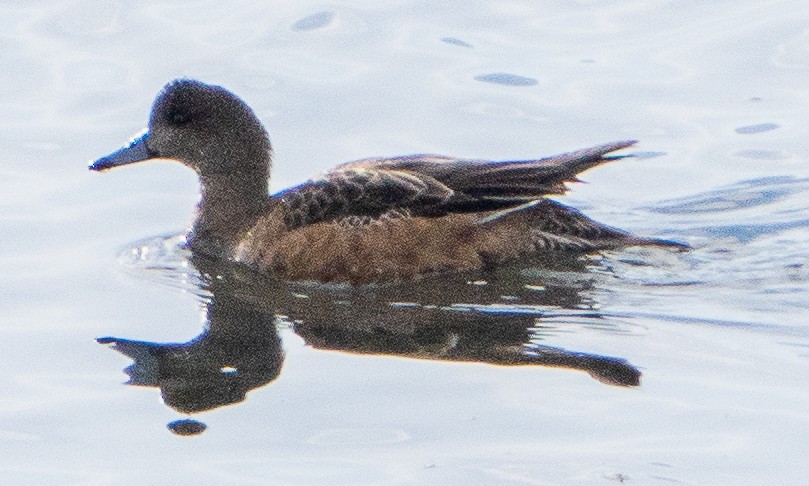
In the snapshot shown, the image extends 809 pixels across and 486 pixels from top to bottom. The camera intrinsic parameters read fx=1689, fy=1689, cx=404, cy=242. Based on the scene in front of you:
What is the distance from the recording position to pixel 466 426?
23.0 ft

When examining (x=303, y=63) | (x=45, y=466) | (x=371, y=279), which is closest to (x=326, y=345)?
(x=371, y=279)

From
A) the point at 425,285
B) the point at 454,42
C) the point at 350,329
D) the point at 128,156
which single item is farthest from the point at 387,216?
the point at 454,42

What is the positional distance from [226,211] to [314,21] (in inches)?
152

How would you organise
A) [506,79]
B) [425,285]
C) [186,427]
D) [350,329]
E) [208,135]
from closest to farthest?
1. [186,427]
2. [350,329]
3. [425,285]
4. [208,135]
5. [506,79]

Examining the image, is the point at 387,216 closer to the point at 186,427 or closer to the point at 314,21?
Result: the point at 186,427

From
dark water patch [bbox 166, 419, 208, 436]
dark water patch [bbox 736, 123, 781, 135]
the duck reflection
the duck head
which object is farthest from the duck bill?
dark water patch [bbox 736, 123, 781, 135]

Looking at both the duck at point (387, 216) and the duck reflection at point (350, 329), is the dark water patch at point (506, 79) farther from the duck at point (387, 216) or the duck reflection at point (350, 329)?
the duck reflection at point (350, 329)

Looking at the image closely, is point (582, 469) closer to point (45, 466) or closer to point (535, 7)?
point (45, 466)

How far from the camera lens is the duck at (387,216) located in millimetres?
8891

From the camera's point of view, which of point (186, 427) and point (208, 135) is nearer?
point (186, 427)

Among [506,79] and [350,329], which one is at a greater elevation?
[506,79]

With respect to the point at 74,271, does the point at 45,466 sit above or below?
below

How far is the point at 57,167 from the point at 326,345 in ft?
11.1

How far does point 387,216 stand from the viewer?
8.91 m
